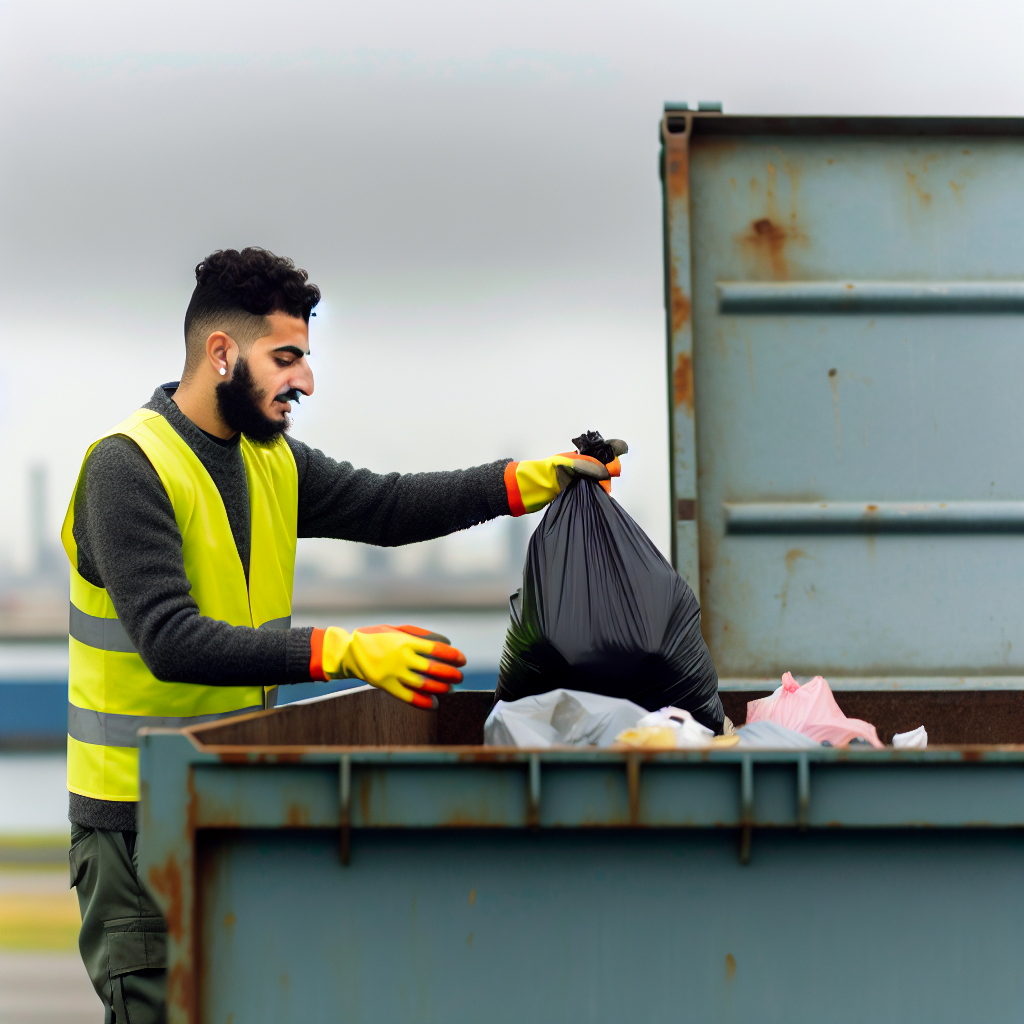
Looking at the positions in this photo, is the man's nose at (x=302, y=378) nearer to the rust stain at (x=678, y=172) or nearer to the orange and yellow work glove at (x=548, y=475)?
the orange and yellow work glove at (x=548, y=475)

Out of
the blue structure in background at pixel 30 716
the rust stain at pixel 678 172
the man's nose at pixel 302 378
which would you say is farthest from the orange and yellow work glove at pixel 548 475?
the blue structure in background at pixel 30 716

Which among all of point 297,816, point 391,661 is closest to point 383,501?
point 391,661

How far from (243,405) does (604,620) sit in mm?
862

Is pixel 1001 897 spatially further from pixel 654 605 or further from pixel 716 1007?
pixel 654 605

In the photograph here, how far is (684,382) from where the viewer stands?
99.6 inches

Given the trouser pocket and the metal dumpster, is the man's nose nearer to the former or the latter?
the metal dumpster

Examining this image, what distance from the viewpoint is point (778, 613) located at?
2568mm

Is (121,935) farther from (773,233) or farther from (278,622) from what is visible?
(773,233)

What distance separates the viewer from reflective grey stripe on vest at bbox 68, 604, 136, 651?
1.72m

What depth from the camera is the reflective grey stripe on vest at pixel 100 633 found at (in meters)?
1.72

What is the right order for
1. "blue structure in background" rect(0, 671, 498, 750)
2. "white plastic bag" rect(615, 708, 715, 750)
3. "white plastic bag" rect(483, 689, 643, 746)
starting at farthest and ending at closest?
"blue structure in background" rect(0, 671, 498, 750) → "white plastic bag" rect(483, 689, 643, 746) → "white plastic bag" rect(615, 708, 715, 750)

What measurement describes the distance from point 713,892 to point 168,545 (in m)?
1.07

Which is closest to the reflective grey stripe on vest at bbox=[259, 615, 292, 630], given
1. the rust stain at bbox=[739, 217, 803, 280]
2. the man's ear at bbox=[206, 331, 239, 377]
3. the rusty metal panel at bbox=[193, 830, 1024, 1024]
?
the man's ear at bbox=[206, 331, 239, 377]

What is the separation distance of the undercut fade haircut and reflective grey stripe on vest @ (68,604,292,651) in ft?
1.76
